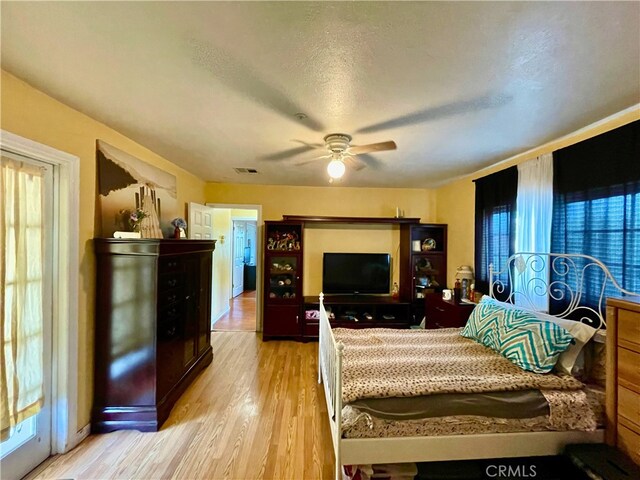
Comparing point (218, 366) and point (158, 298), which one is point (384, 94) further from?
point (218, 366)

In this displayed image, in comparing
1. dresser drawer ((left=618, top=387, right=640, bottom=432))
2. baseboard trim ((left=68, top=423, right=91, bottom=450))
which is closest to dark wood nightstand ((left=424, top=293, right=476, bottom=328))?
dresser drawer ((left=618, top=387, right=640, bottom=432))

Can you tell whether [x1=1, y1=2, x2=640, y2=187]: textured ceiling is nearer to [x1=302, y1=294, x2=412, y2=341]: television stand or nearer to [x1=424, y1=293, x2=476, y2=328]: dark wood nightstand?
[x1=424, y1=293, x2=476, y2=328]: dark wood nightstand

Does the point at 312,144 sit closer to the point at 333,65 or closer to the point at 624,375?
the point at 333,65

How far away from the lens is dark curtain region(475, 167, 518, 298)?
3.06 metres

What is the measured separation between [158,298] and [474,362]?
2502mm

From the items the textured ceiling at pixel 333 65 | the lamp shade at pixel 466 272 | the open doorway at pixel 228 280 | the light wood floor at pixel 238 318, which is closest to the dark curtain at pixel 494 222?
the lamp shade at pixel 466 272

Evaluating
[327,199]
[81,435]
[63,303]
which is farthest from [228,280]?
[63,303]

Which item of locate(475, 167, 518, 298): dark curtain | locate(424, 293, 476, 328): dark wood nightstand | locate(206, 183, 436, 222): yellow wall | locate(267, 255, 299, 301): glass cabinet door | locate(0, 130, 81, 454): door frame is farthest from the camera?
locate(206, 183, 436, 222): yellow wall

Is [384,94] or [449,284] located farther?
[449,284]

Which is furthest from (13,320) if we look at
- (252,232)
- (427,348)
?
(252,232)

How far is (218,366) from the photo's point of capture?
3.35 metres

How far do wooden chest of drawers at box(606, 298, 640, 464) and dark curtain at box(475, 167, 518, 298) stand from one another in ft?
4.89

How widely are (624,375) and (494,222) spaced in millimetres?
2040

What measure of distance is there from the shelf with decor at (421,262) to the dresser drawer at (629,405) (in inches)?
107
